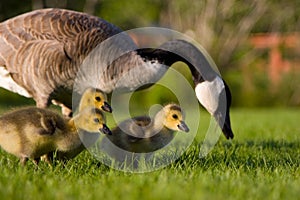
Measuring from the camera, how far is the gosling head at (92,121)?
13.7 feet

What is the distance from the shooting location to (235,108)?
20.8 m

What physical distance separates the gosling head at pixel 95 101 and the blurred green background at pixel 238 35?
556 inches

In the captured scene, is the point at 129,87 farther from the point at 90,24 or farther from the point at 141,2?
the point at 141,2

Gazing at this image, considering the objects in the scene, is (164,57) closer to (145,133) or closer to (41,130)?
(145,133)

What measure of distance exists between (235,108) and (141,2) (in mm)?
10813

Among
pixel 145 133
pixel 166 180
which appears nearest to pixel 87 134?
pixel 145 133

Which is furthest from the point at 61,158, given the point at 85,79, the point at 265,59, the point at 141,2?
the point at 141,2

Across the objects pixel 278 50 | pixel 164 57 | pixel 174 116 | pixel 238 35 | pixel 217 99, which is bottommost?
pixel 238 35

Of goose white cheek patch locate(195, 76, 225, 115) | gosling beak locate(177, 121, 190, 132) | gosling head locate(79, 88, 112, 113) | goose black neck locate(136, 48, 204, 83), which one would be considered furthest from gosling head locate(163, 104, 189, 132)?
goose black neck locate(136, 48, 204, 83)

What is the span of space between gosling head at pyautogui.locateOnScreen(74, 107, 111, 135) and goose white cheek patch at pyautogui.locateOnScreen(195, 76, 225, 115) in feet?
5.23

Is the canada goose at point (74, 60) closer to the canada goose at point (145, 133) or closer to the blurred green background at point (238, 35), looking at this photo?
the canada goose at point (145, 133)

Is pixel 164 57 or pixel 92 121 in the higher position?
pixel 92 121

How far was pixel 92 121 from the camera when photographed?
165 inches

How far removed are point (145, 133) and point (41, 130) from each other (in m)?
0.90
